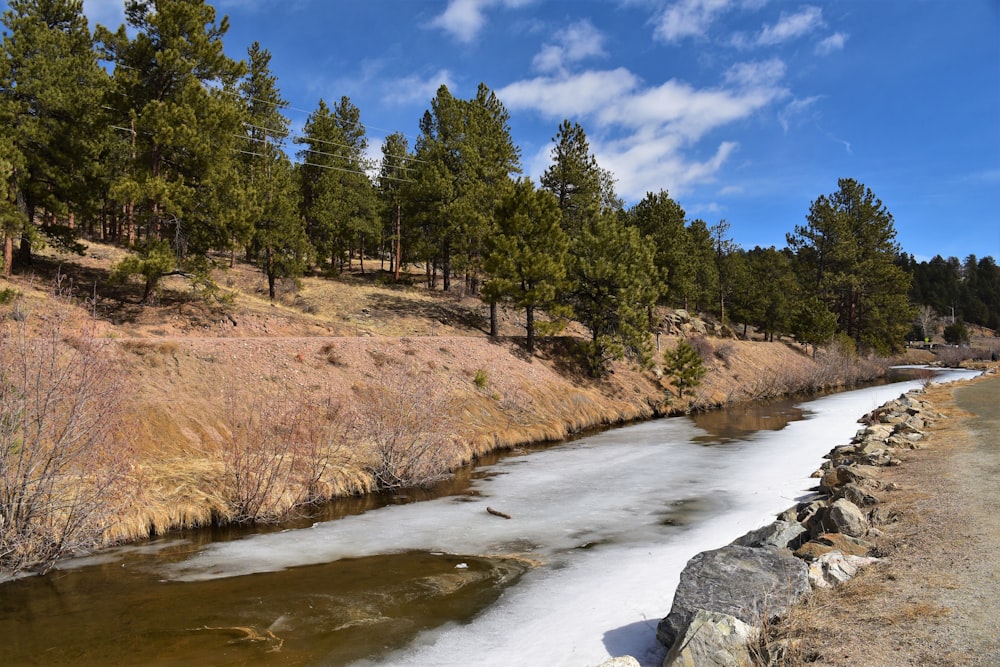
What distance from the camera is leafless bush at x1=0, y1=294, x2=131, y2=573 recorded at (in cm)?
845

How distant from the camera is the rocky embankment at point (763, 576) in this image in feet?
17.8

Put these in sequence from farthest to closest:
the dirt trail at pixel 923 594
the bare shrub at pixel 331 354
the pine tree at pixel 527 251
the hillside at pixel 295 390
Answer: the pine tree at pixel 527 251
the bare shrub at pixel 331 354
the hillside at pixel 295 390
the dirt trail at pixel 923 594

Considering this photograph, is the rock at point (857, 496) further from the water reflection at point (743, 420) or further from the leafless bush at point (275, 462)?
the water reflection at point (743, 420)

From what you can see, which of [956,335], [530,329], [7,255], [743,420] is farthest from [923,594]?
[956,335]

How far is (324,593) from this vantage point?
8.62 metres

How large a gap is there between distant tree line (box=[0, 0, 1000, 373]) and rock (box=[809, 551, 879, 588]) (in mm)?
22441

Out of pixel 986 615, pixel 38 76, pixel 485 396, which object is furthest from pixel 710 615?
pixel 38 76

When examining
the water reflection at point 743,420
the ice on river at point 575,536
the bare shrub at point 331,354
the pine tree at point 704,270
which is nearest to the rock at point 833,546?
the ice on river at point 575,536

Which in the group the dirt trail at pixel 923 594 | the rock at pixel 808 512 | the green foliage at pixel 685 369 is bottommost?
the rock at pixel 808 512

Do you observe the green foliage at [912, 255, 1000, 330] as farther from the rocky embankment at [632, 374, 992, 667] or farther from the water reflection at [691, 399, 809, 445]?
the rocky embankment at [632, 374, 992, 667]

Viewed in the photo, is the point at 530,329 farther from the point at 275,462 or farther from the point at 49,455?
the point at 49,455

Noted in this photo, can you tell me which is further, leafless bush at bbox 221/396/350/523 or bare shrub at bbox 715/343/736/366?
bare shrub at bbox 715/343/736/366

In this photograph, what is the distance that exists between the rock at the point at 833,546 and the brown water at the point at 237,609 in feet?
13.7

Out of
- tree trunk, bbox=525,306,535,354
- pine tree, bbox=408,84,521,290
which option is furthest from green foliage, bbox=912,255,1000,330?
tree trunk, bbox=525,306,535,354
